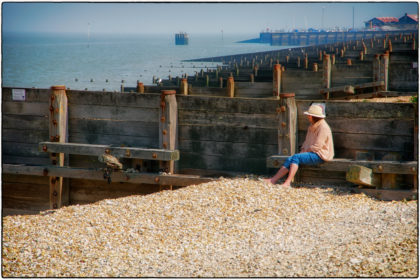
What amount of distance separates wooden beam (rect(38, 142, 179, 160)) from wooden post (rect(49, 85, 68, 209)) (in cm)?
25

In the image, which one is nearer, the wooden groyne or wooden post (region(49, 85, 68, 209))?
the wooden groyne

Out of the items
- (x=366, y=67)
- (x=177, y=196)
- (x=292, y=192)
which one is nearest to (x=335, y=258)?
(x=292, y=192)

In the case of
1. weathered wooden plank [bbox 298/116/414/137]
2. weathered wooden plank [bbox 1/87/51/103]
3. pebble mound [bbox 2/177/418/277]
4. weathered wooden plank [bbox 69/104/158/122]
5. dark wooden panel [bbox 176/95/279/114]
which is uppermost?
weathered wooden plank [bbox 1/87/51/103]

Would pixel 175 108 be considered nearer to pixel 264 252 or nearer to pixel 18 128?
pixel 18 128

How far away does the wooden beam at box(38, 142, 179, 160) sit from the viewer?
10508 millimetres

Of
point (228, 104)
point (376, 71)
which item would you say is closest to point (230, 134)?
point (228, 104)

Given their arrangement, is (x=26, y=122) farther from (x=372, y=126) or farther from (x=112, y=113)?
(x=372, y=126)

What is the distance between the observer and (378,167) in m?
9.35

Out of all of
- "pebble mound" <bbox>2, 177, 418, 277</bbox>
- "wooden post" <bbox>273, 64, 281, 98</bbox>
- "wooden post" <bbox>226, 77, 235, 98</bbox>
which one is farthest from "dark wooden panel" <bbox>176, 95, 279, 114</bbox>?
"wooden post" <bbox>273, 64, 281, 98</bbox>

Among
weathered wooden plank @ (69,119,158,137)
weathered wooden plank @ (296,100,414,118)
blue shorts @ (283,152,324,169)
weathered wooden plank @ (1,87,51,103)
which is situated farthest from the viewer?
weathered wooden plank @ (1,87,51,103)

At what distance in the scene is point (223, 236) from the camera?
26.0 feet

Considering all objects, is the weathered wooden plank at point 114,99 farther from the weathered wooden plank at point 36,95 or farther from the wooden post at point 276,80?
the wooden post at point 276,80

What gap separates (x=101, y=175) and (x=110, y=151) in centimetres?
55

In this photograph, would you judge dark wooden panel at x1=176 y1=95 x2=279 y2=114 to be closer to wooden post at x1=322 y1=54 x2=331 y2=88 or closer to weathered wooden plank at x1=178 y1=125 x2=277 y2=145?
weathered wooden plank at x1=178 y1=125 x2=277 y2=145
